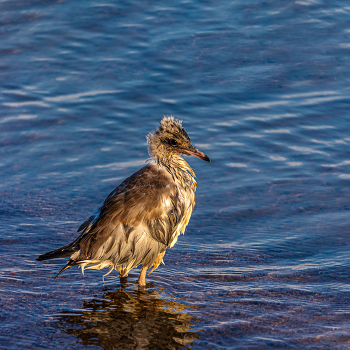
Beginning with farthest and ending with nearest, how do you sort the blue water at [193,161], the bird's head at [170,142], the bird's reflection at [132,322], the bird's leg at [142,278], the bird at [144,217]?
the bird's head at [170,142]
the bird's leg at [142,278]
the bird at [144,217]
the blue water at [193,161]
the bird's reflection at [132,322]

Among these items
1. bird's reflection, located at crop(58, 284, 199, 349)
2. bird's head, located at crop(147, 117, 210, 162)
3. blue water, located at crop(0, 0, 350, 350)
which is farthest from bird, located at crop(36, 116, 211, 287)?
blue water, located at crop(0, 0, 350, 350)

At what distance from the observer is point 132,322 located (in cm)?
658

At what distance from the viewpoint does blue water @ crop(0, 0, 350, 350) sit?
667 cm

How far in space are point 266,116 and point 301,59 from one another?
2.45 meters

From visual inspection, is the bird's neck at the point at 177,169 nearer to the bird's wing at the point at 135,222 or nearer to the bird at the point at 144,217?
the bird at the point at 144,217

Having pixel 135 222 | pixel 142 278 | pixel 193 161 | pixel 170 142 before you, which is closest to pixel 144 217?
pixel 135 222

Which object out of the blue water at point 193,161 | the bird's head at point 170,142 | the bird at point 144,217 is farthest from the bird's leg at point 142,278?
the bird's head at point 170,142

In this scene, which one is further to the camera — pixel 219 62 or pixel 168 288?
pixel 219 62

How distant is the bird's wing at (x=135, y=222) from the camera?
6.96m

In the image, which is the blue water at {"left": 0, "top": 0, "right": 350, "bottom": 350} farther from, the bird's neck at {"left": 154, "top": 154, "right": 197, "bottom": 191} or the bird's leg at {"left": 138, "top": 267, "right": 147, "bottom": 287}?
the bird's neck at {"left": 154, "top": 154, "right": 197, "bottom": 191}

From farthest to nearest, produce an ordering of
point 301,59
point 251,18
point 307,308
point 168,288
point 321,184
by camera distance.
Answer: point 251,18 → point 301,59 → point 321,184 → point 168,288 → point 307,308

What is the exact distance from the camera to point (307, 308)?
6.98 meters

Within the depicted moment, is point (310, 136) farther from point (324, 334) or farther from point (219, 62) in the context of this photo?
point (324, 334)

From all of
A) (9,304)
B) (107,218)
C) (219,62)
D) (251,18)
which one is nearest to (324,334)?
(107,218)
